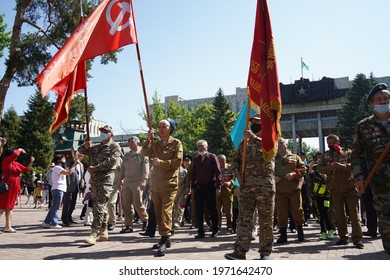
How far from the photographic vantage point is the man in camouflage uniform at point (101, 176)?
6.99 m

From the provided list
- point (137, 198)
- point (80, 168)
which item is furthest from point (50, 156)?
point (137, 198)

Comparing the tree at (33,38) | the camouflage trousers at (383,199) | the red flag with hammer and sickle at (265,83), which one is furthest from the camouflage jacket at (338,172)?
the tree at (33,38)

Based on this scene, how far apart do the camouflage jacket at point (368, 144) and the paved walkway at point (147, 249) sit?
6.29 feet

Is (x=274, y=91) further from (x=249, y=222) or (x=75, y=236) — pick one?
(x=75, y=236)

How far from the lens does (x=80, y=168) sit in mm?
12273

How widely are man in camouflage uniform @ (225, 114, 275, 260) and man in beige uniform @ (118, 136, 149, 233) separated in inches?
160

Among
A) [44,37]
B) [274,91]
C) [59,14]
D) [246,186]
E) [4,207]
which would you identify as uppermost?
[59,14]

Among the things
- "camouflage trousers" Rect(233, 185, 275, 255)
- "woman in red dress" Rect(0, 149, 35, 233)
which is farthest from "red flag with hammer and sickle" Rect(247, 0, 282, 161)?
"woman in red dress" Rect(0, 149, 35, 233)

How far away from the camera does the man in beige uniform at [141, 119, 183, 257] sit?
6.09 metres

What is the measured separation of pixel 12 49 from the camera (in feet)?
55.7

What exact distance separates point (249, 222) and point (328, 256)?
1.69 m

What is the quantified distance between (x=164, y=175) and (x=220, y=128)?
4836 centimetres

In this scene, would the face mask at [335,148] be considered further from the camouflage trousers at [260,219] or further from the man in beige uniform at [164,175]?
the man in beige uniform at [164,175]

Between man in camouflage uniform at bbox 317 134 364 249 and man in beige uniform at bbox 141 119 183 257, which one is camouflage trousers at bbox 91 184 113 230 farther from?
man in camouflage uniform at bbox 317 134 364 249
